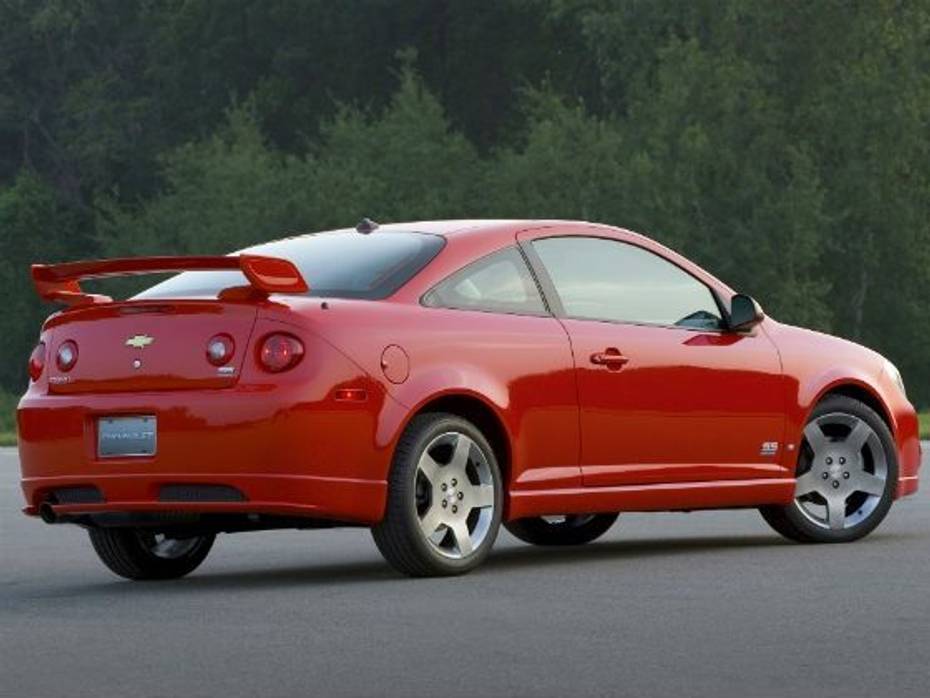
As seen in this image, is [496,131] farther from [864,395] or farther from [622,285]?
[622,285]

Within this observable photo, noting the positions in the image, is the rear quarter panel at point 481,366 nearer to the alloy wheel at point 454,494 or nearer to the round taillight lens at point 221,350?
the alloy wheel at point 454,494

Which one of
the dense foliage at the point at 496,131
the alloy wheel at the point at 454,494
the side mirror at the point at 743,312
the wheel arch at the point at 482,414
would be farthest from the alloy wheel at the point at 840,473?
the dense foliage at the point at 496,131

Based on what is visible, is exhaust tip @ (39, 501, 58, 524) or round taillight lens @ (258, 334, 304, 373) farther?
exhaust tip @ (39, 501, 58, 524)

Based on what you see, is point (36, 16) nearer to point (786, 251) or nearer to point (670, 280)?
point (786, 251)

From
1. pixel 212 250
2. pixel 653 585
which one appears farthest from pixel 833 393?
pixel 212 250

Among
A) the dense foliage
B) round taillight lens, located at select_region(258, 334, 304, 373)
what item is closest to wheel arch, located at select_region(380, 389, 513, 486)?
round taillight lens, located at select_region(258, 334, 304, 373)

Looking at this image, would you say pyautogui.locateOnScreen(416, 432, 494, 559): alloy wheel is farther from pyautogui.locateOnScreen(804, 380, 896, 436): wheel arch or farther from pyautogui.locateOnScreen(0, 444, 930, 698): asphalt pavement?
pyautogui.locateOnScreen(804, 380, 896, 436): wheel arch

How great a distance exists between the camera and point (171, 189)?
80500 millimetres

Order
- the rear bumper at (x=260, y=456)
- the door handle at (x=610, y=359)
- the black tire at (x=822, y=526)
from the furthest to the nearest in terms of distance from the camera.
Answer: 1. the black tire at (x=822, y=526)
2. the door handle at (x=610, y=359)
3. the rear bumper at (x=260, y=456)

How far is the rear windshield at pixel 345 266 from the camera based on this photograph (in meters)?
12.6

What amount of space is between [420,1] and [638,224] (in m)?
18.8

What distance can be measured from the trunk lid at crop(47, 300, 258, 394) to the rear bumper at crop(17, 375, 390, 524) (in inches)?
2.9

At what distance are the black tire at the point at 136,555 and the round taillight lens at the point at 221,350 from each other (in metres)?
1.40

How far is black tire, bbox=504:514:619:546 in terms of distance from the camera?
14.6 metres
